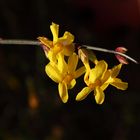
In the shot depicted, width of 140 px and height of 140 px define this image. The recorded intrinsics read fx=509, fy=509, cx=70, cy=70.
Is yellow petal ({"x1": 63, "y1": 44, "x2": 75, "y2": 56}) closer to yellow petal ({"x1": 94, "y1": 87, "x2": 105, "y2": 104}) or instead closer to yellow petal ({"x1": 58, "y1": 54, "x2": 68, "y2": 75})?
yellow petal ({"x1": 58, "y1": 54, "x2": 68, "y2": 75})

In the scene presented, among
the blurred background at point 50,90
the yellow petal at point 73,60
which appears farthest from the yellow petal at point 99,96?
the blurred background at point 50,90

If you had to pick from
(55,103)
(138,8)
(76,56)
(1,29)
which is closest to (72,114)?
(55,103)

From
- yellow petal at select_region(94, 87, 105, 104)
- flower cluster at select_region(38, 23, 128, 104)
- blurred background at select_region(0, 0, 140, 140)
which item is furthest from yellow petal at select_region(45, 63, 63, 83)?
blurred background at select_region(0, 0, 140, 140)

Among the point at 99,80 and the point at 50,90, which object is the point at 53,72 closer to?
the point at 99,80

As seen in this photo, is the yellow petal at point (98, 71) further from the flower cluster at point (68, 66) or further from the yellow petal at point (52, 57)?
the yellow petal at point (52, 57)

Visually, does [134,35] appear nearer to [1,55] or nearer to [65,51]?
[1,55]
